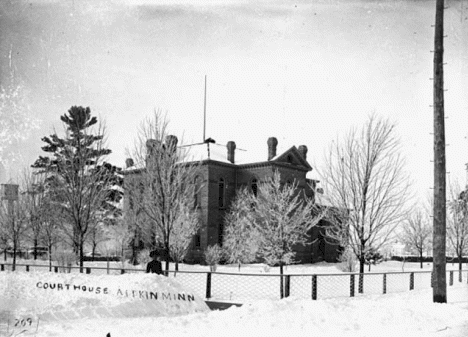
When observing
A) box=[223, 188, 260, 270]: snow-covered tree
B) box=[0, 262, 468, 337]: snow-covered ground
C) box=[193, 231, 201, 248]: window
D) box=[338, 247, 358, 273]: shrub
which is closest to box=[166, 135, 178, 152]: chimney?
box=[0, 262, 468, 337]: snow-covered ground

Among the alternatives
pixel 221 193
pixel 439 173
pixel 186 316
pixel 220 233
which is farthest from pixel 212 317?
pixel 221 193

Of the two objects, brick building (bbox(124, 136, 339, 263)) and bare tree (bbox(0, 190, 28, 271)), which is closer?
bare tree (bbox(0, 190, 28, 271))

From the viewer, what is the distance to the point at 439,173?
10.9 metres

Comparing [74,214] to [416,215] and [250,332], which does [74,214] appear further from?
[416,215]

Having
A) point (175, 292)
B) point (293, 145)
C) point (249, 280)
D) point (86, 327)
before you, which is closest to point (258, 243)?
point (249, 280)

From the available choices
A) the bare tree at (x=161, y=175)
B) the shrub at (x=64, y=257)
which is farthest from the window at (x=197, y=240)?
the bare tree at (x=161, y=175)

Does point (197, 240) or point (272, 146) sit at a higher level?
point (272, 146)

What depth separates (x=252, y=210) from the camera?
35.5 meters

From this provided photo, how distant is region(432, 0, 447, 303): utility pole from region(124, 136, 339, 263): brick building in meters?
24.2

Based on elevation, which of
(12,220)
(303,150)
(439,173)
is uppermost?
(303,150)

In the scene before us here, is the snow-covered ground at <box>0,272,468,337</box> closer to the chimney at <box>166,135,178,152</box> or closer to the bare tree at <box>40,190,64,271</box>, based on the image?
the chimney at <box>166,135,178,152</box>

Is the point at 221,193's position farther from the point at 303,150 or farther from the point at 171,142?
the point at 171,142

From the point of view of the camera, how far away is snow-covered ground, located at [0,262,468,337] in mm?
7883

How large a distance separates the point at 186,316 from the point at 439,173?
257 inches
